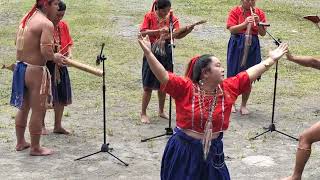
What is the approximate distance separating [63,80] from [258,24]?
2.55 meters

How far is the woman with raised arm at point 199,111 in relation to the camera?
4.33 metres

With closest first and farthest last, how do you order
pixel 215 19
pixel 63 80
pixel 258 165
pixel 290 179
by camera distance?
pixel 290 179
pixel 258 165
pixel 63 80
pixel 215 19

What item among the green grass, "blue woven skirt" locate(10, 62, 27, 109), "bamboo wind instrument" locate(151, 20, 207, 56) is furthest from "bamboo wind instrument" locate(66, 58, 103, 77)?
the green grass

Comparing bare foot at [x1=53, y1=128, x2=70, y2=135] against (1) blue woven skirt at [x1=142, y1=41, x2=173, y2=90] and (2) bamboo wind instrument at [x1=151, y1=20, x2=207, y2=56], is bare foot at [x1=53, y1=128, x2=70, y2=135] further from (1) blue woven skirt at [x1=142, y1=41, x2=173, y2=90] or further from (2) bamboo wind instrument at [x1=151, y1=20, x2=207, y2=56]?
(2) bamboo wind instrument at [x1=151, y1=20, x2=207, y2=56]

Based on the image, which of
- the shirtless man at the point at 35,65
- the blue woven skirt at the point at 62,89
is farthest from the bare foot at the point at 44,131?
the shirtless man at the point at 35,65

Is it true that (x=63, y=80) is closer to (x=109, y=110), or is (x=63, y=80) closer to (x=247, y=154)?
(x=109, y=110)

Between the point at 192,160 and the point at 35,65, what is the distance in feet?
8.04

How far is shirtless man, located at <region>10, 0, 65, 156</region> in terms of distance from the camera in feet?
19.5

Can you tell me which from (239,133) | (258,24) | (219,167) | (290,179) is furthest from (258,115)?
(219,167)

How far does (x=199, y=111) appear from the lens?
432 cm

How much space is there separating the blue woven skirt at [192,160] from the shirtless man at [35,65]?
6.86ft

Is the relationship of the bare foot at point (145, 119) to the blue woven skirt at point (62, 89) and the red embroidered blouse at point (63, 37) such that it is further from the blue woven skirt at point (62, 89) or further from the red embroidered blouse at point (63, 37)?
the red embroidered blouse at point (63, 37)

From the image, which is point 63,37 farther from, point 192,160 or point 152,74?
point 192,160

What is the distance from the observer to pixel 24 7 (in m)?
16.4
